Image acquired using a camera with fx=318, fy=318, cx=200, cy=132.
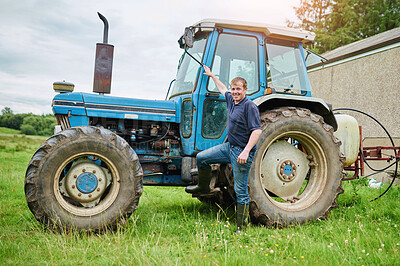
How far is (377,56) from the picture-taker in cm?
758

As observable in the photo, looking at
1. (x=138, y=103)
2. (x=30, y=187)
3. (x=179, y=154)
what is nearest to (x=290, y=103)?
(x=179, y=154)

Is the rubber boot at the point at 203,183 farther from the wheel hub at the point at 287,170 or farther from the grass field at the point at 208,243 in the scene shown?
the wheel hub at the point at 287,170

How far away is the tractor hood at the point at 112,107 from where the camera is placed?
3.69m

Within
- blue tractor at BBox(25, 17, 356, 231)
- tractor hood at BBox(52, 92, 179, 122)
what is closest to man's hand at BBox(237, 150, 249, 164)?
blue tractor at BBox(25, 17, 356, 231)

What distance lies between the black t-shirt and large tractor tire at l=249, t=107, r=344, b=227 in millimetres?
472

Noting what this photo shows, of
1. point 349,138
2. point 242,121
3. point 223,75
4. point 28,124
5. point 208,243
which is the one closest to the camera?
point 208,243

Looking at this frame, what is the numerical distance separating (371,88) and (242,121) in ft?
19.4

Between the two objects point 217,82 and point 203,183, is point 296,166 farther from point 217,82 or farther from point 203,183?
point 217,82

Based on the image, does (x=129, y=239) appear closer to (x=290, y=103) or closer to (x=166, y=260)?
(x=166, y=260)

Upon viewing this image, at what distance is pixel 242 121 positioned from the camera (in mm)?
Answer: 3168

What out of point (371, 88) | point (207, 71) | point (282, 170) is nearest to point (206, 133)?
point (207, 71)

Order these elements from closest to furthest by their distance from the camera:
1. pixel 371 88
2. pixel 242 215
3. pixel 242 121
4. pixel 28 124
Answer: pixel 242 121 → pixel 242 215 → pixel 371 88 → pixel 28 124

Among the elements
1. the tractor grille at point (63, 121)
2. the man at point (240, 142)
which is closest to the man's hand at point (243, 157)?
the man at point (240, 142)

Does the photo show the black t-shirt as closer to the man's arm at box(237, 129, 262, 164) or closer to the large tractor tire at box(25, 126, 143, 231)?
the man's arm at box(237, 129, 262, 164)
